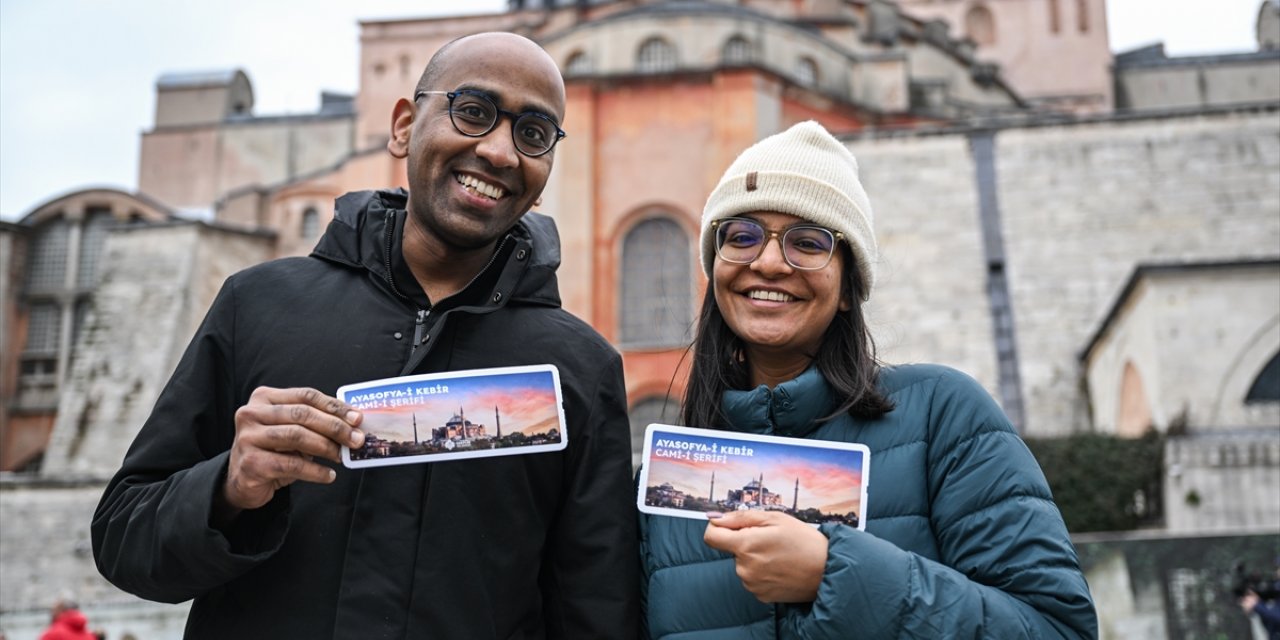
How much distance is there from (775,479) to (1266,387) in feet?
57.3

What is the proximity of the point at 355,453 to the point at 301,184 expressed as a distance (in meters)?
37.8

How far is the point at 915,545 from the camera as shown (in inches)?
98.7

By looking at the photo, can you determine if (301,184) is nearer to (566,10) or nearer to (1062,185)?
(566,10)

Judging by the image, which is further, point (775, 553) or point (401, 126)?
point (401, 126)

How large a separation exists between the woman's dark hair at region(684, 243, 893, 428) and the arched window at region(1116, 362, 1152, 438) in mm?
17342

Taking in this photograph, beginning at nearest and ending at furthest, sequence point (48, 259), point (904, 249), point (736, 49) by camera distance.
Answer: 1. point (904, 249)
2. point (736, 49)
3. point (48, 259)

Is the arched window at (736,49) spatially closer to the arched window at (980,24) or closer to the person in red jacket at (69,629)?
the person in red jacket at (69,629)

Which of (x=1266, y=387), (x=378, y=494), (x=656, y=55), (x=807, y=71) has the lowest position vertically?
(x=378, y=494)

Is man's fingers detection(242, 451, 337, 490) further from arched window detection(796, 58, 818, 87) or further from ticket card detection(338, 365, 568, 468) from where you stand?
arched window detection(796, 58, 818, 87)

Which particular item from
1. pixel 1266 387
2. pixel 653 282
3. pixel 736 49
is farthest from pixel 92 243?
pixel 1266 387

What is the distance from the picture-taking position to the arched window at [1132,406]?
18969mm

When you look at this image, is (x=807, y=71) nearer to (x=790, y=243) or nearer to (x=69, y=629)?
(x=69, y=629)

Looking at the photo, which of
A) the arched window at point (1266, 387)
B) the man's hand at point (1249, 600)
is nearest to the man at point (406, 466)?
the man's hand at point (1249, 600)

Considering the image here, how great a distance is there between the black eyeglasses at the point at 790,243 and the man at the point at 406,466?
435 mm
